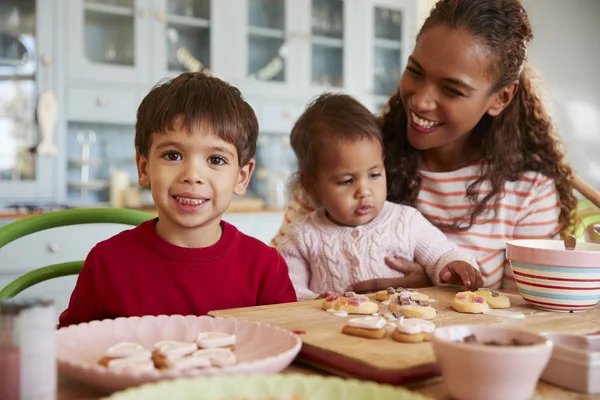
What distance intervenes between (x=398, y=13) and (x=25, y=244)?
2692 millimetres

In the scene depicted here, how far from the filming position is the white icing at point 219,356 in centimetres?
68

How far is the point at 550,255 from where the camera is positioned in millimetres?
1055

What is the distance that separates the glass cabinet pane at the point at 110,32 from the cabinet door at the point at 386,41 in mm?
1516

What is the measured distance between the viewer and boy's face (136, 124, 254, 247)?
1.13 meters

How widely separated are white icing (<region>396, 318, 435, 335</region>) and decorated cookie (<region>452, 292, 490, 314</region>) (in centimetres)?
19

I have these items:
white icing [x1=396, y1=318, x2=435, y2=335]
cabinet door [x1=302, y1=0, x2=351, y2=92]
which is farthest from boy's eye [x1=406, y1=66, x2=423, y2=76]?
cabinet door [x1=302, y1=0, x2=351, y2=92]

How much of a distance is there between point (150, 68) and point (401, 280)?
241 centimetres

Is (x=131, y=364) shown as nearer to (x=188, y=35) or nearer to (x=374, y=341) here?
(x=374, y=341)

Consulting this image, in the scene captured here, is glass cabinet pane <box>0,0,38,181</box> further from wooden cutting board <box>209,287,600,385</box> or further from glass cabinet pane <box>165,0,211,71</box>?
wooden cutting board <box>209,287,600,385</box>

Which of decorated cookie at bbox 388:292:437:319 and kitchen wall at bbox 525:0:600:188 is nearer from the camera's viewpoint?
decorated cookie at bbox 388:292:437:319

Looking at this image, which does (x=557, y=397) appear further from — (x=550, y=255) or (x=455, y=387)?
(x=550, y=255)

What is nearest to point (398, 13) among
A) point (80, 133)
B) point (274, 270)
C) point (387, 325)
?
point (80, 133)

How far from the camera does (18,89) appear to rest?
3193 millimetres

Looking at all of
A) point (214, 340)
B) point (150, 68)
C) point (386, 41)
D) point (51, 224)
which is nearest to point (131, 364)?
point (214, 340)
